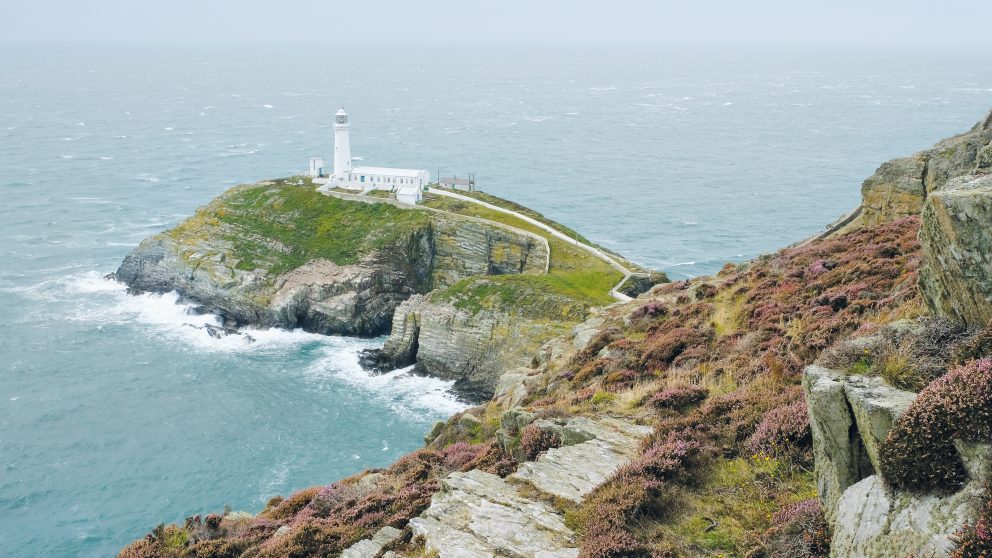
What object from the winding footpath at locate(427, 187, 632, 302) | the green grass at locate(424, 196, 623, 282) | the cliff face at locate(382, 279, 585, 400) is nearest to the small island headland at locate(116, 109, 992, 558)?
the cliff face at locate(382, 279, 585, 400)

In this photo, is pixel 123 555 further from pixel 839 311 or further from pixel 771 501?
pixel 839 311

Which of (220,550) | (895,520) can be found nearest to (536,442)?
(220,550)

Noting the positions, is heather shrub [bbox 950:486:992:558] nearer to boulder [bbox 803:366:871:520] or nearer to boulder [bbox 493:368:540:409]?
boulder [bbox 803:366:871:520]

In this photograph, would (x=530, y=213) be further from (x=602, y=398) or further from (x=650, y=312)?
(x=602, y=398)

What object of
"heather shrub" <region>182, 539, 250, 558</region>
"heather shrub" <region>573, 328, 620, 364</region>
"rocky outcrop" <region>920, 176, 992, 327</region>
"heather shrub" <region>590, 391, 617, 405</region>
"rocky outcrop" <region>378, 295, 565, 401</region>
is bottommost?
"rocky outcrop" <region>378, 295, 565, 401</region>

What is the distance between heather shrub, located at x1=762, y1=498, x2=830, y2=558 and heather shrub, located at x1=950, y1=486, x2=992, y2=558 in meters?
2.87

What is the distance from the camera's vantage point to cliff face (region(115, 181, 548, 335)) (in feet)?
257

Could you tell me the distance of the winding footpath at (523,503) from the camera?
47.9 ft

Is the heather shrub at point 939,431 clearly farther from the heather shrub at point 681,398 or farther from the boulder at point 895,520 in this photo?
the heather shrub at point 681,398

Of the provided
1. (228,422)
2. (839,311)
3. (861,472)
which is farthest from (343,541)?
(228,422)

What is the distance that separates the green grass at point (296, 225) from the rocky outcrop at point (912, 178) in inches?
2079

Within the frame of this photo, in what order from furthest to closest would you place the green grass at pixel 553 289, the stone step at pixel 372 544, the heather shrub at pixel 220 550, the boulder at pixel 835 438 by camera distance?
1. the green grass at pixel 553 289
2. the heather shrub at pixel 220 550
3. the stone step at pixel 372 544
4. the boulder at pixel 835 438

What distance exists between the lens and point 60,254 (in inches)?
3750

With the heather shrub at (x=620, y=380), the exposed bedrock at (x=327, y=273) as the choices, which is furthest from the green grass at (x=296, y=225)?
the heather shrub at (x=620, y=380)
